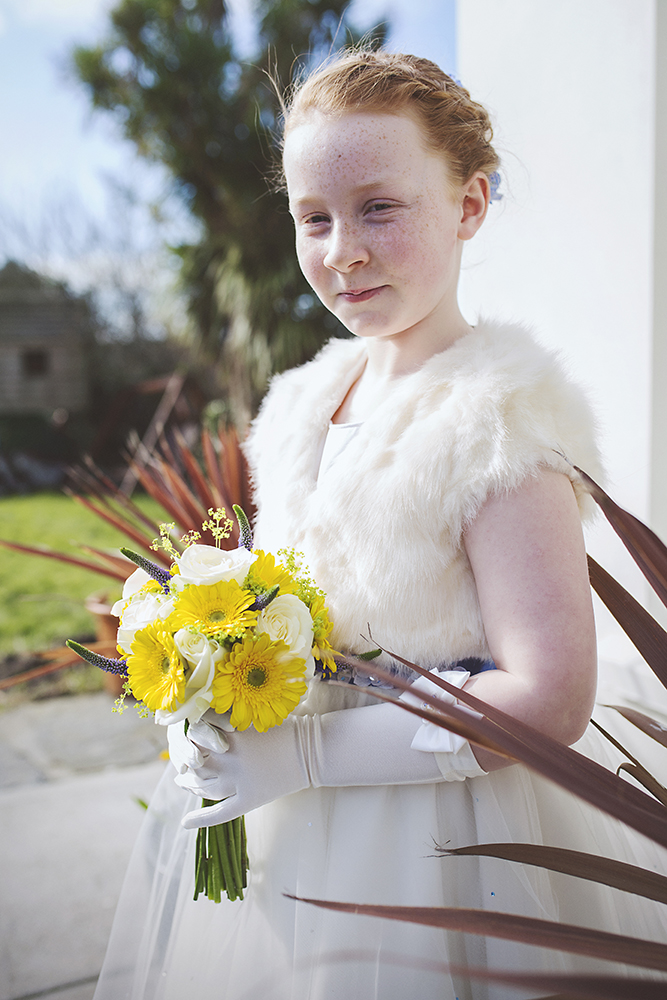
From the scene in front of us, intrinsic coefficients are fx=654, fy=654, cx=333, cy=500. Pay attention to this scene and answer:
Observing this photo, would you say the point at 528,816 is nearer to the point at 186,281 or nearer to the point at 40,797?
the point at 40,797

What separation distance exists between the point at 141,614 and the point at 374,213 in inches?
26.1

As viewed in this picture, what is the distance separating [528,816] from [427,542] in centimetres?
44

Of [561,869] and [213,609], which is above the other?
[213,609]

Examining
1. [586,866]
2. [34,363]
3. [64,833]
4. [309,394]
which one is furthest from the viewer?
[34,363]

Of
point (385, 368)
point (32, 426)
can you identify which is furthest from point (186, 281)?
point (385, 368)

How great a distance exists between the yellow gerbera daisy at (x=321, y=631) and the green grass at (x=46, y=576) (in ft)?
10.2

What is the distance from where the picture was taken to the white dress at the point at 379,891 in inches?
34.1

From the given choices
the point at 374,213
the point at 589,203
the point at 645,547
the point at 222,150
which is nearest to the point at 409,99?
the point at 374,213

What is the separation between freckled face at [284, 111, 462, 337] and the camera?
0.92 meters

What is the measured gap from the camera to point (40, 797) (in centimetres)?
239

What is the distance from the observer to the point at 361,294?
3.26 ft

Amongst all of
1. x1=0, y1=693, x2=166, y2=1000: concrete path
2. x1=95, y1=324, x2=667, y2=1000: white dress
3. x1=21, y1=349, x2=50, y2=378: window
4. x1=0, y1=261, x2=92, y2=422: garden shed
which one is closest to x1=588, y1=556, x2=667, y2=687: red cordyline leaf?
x1=95, y1=324, x2=667, y2=1000: white dress

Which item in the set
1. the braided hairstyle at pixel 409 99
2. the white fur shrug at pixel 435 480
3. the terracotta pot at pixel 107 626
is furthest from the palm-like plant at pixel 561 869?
the terracotta pot at pixel 107 626

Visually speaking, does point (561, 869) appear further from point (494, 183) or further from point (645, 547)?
point (494, 183)
